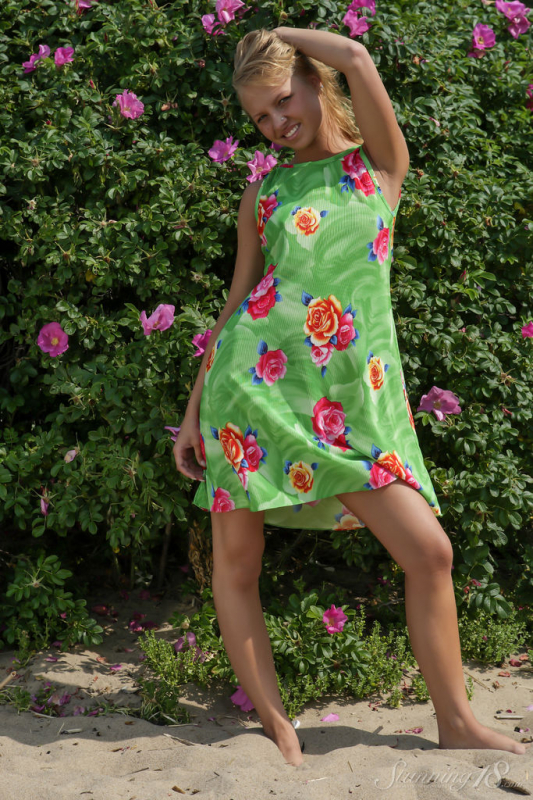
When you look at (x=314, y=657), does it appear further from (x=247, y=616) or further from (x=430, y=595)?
(x=430, y=595)

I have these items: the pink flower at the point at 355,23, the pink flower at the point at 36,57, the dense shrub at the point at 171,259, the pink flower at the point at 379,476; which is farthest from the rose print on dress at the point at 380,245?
the pink flower at the point at 36,57

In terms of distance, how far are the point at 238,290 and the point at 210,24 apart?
117 centimetres

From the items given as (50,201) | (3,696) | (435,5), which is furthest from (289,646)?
(435,5)

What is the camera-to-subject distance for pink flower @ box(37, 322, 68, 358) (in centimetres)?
303

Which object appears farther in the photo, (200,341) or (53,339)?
(53,339)

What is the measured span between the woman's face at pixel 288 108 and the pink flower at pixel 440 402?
1060 mm

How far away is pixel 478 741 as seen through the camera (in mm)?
2236

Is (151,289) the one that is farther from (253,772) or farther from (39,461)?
(253,772)

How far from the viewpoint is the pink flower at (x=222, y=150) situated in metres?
3.03

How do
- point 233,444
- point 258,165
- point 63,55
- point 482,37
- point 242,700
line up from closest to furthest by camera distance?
point 233,444 → point 242,700 → point 258,165 → point 63,55 → point 482,37

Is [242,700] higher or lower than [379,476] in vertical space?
lower

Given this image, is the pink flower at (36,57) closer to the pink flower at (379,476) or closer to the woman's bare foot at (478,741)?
the pink flower at (379,476)

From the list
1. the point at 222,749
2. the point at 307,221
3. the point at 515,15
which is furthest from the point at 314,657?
the point at 515,15

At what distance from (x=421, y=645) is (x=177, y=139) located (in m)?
2.05
